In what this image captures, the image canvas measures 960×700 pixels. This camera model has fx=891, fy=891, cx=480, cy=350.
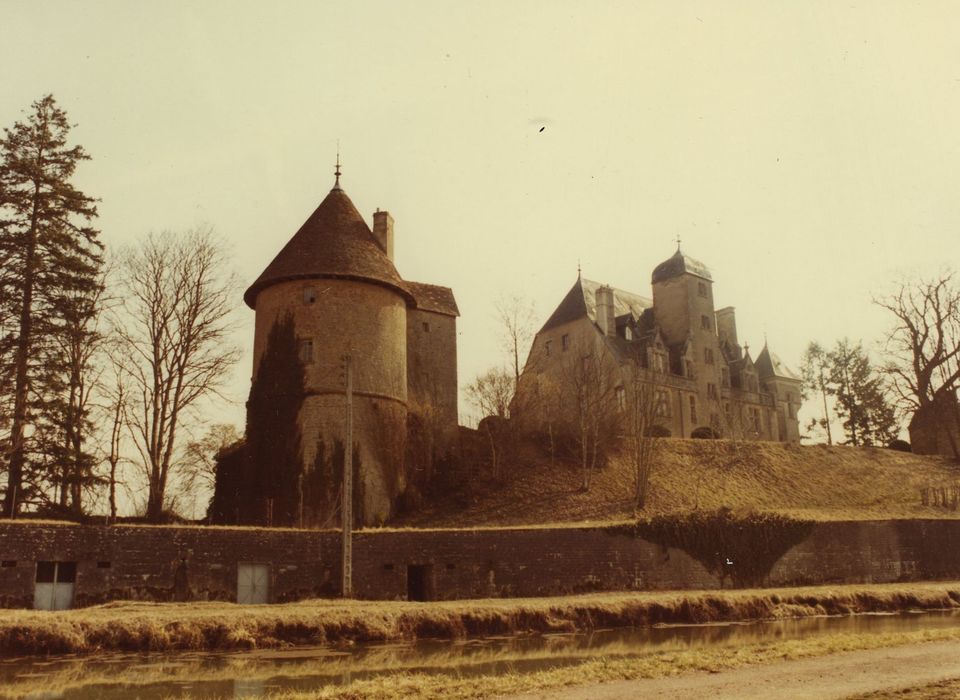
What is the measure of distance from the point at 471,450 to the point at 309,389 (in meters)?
8.93

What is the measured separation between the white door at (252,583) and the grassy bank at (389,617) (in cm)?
146

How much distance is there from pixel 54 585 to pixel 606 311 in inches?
1315

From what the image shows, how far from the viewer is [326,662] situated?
15.5m

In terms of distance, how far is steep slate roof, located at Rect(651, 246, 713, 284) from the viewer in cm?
5184

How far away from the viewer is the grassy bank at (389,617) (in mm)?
17031

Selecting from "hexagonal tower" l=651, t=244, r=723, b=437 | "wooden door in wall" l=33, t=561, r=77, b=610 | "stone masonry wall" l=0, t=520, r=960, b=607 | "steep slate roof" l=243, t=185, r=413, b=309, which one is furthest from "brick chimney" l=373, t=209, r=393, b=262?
"hexagonal tower" l=651, t=244, r=723, b=437

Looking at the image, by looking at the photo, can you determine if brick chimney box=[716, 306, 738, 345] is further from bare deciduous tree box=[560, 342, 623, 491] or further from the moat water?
the moat water

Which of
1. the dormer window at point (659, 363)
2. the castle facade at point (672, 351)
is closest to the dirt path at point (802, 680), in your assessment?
the castle facade at point (672, 351)

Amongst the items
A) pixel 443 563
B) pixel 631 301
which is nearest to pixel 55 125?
pixel 443 563

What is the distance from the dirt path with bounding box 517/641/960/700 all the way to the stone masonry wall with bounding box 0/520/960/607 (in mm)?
12053

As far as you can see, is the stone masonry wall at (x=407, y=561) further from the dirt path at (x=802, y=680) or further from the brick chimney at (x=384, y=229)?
the brick chimney at (x=384, y=229)

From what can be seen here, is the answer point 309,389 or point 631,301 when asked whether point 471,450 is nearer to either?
point 309,389

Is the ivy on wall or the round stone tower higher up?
the round stone tower

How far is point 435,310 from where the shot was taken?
37.2m
